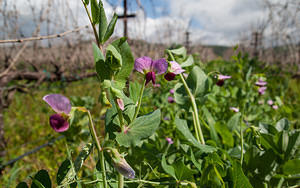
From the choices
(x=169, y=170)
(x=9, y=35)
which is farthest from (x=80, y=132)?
(x=9, y=35)

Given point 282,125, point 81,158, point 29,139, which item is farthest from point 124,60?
point 29,139

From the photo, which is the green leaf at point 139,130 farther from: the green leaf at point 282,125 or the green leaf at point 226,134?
the green leaf at point 282,125

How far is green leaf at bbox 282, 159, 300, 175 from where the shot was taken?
0.56m

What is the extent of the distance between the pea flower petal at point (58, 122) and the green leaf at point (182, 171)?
0.27m

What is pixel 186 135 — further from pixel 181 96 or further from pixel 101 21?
pixel 101 21

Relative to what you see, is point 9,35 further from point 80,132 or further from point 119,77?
point 119,77

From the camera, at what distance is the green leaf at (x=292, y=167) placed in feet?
1.84

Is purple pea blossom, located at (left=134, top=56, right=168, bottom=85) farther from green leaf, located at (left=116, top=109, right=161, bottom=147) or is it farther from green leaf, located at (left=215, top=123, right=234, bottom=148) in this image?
green leaf, located at (left=215, top=123, right=234, bottom=148)

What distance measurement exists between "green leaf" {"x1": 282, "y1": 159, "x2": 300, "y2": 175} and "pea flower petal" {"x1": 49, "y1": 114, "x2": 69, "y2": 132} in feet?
1.81

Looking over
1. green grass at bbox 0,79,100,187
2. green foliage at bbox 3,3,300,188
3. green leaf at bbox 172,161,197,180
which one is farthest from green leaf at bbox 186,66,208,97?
green grass at bbox 0,79,100,187

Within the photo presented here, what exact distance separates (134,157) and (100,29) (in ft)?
1.35

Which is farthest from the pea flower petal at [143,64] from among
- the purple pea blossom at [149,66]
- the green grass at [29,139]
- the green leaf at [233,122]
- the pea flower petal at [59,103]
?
the green grass at [29,139]

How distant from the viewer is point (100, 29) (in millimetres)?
337

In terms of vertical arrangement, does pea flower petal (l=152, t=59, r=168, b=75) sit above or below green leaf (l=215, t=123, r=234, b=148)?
above
